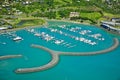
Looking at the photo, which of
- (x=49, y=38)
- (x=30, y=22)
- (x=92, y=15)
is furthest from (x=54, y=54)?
(x=92, y=15)

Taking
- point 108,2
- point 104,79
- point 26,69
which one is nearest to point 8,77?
point 26,69

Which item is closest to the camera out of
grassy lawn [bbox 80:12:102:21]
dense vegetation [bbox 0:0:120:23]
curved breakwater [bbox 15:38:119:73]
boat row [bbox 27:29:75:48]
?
curved breakwater [bbox 15:38:119:73]

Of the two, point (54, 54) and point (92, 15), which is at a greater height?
point (92, 15)

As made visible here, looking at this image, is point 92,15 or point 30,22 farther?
point 92,15

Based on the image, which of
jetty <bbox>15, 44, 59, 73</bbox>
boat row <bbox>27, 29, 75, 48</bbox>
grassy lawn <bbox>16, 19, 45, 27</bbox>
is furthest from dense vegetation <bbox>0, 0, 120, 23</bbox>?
jetty <bbox>15, 44, 59, 73</bbox>

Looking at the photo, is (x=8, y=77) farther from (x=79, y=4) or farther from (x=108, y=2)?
(x=108, y=2)

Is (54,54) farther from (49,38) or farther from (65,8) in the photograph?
(65,8)

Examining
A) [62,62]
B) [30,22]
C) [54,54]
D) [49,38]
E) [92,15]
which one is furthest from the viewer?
[92,15]

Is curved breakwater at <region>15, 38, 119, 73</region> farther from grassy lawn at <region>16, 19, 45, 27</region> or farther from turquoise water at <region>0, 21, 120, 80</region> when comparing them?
grassy lawn at <region>16, 19, 45, 27</region>
